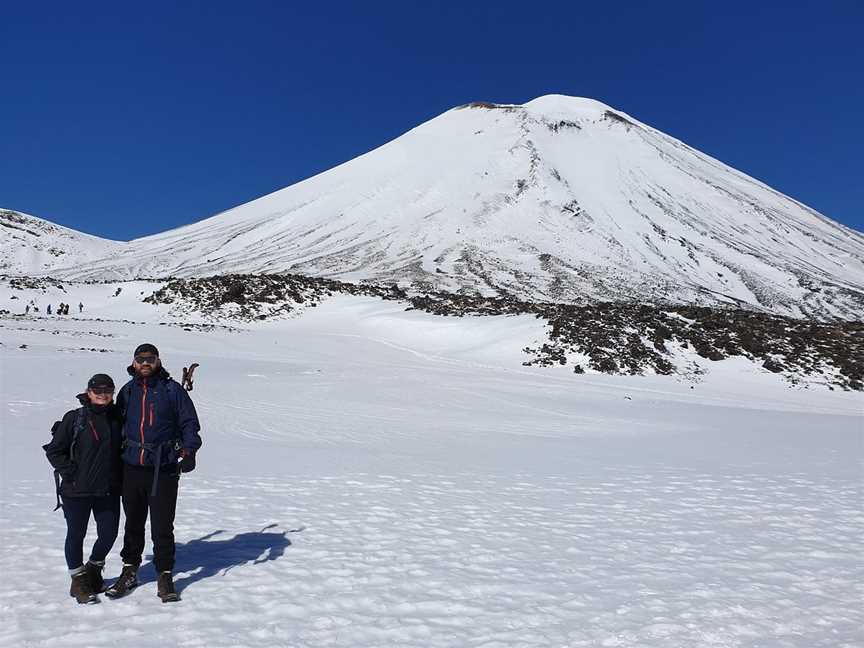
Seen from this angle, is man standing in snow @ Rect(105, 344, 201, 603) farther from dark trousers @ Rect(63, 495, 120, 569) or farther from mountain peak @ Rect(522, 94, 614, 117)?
mountain peak @ Rect(522, 94, 614, 117)

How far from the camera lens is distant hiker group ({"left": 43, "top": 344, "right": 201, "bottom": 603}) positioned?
15.6 ft

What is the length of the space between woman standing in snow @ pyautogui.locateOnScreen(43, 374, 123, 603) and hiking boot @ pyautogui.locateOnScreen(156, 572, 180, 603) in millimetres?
505

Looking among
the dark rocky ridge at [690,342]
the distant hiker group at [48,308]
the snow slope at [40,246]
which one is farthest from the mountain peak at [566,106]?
the distant hiker group at [48,308]

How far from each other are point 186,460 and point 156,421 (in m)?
0.42

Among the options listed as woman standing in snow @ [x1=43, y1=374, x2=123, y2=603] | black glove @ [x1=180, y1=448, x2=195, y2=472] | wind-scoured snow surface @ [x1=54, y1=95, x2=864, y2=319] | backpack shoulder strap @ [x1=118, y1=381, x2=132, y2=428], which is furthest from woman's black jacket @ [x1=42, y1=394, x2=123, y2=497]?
wind-scoured snow surface @ [x1=54, y1=95, x2=864, y2=319]

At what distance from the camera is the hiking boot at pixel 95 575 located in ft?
16.1

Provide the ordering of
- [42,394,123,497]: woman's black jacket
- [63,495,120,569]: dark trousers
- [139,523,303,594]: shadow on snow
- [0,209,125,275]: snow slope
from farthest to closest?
[0,209,125,275]: snow slope, [139,523,303,594]: shadow on snow, [63,495,120,569]: dark trousers, [42,394,123,497]: woman's black jacket

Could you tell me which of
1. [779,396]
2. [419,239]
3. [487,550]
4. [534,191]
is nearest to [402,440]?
[487,550]

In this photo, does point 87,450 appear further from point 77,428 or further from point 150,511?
point 150,511

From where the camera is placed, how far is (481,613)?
493 centimetres

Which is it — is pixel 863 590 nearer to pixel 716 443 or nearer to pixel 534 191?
pixel 716 443

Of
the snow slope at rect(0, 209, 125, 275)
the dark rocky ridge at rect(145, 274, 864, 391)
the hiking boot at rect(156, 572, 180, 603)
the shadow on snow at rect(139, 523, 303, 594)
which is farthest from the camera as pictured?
the snow slope at rect(0, 209, 125, 275)

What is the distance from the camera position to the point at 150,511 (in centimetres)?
502

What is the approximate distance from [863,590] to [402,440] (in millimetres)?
8477
